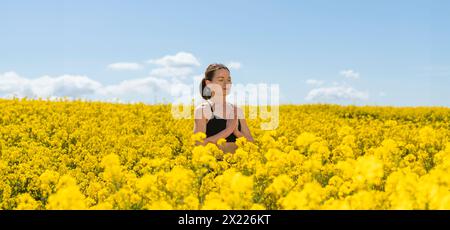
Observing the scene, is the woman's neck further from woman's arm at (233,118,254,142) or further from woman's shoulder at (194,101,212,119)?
woman's arm at (233,118,254,142)

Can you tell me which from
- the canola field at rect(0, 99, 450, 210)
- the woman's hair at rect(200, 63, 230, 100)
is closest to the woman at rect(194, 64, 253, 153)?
the woman's hair at rect(200, 63, 230, 100)

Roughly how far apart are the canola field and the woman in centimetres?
26

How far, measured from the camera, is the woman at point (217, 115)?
21.6 feet

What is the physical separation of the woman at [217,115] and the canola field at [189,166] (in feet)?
0.85

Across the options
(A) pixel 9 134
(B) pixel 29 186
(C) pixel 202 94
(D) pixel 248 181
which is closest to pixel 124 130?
(A) pixel 9 134

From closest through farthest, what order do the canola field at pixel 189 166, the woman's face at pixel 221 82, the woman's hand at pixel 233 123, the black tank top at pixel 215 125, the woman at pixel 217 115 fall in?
the canola field at pixel 189 166 → the woman's face at pixel 221 82 → the woman at pixel 217 115 → the woman's hand at pixel 233 123 → the black tank top at pixel 215 125

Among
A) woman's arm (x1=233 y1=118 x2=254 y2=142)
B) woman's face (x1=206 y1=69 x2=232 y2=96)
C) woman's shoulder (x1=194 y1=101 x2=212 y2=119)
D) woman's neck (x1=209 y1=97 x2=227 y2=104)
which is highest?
woman's face (x1=206 y1=69 x2=232 y2=96)

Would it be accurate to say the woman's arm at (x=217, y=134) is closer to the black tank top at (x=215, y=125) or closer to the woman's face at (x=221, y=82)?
the black tank top at (x=215, y=125)

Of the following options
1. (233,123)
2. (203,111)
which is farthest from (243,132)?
(203,111)

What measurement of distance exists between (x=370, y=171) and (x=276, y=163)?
4.81 ft

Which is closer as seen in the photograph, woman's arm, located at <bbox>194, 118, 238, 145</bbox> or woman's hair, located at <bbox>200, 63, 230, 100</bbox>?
woman's hair, located at <bbox>200, 63, 230, 100</bbox>

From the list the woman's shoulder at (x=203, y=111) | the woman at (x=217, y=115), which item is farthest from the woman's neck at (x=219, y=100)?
the woman's shoulder at (x=203, y=111)

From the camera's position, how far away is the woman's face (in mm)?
6453
